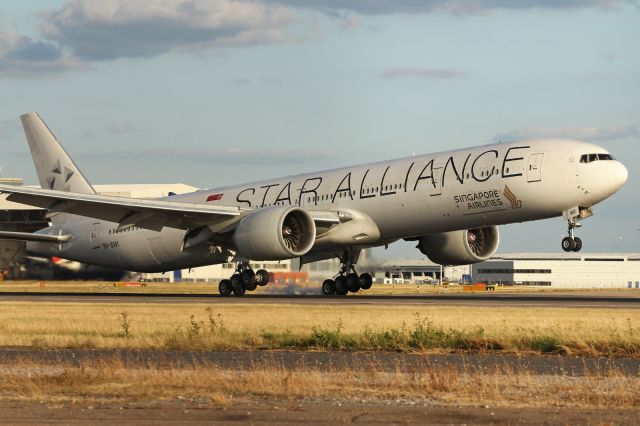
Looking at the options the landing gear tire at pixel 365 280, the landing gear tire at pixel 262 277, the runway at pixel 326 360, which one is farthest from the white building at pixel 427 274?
the runway at pixel 326 360

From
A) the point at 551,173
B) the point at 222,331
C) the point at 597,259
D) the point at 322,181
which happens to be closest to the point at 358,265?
the point at 322,181

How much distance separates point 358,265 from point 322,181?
4440 mm

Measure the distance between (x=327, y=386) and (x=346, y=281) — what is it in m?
34.3

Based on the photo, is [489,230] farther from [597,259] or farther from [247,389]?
[597,259]

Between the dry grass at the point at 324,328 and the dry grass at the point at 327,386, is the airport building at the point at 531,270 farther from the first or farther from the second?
the dry grass at the point at 327,386

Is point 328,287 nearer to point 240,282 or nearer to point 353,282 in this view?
point 353,282

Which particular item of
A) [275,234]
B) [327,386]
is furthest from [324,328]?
[275,234]

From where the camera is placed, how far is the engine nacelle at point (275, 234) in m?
43.8

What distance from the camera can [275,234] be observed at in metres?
43.7

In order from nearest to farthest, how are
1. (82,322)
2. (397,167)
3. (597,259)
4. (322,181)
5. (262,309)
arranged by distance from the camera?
(82,322), (262,309), (397,167), (322,181), (597,259)

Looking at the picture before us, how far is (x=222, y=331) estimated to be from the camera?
1013 inches

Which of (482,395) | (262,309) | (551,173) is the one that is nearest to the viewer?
(482,395)

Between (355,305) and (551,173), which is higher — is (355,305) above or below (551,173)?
below

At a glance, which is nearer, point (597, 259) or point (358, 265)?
point (358, 265)
